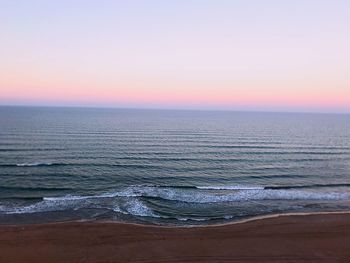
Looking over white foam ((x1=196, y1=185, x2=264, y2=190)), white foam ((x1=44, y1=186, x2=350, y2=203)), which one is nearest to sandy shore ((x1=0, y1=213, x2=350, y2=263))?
white foam ((x1=44, y1=186, x2=350, y2=203))

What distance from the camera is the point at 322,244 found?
75.1 feet

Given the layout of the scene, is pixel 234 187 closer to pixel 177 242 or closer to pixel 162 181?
pixel 162 181

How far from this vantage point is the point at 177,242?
22594 millimetres

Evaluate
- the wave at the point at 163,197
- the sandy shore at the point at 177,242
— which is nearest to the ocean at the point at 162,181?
the wave at the point at 163,197

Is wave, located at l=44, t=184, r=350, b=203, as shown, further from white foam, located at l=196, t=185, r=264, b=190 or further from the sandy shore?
the sandy shore

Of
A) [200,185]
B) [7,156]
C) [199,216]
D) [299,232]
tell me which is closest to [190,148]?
[200,185]

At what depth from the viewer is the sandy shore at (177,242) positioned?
2067cm

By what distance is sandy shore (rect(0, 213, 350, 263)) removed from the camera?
67.8 ft

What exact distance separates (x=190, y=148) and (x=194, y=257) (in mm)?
39277

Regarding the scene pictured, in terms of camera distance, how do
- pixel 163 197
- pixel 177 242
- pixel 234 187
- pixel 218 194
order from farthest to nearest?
pixel 234 187
pixel 218 194
pixel 163 197
pixel 177 242

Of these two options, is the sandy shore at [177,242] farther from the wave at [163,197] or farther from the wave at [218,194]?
the wave at [218,194]

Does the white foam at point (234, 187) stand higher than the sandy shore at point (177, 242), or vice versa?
the white foam at point (234, 187)

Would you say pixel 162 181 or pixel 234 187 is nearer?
pixel 234 187

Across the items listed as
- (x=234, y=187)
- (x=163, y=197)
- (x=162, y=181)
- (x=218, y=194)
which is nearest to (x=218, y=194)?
(x=218, y=194)
